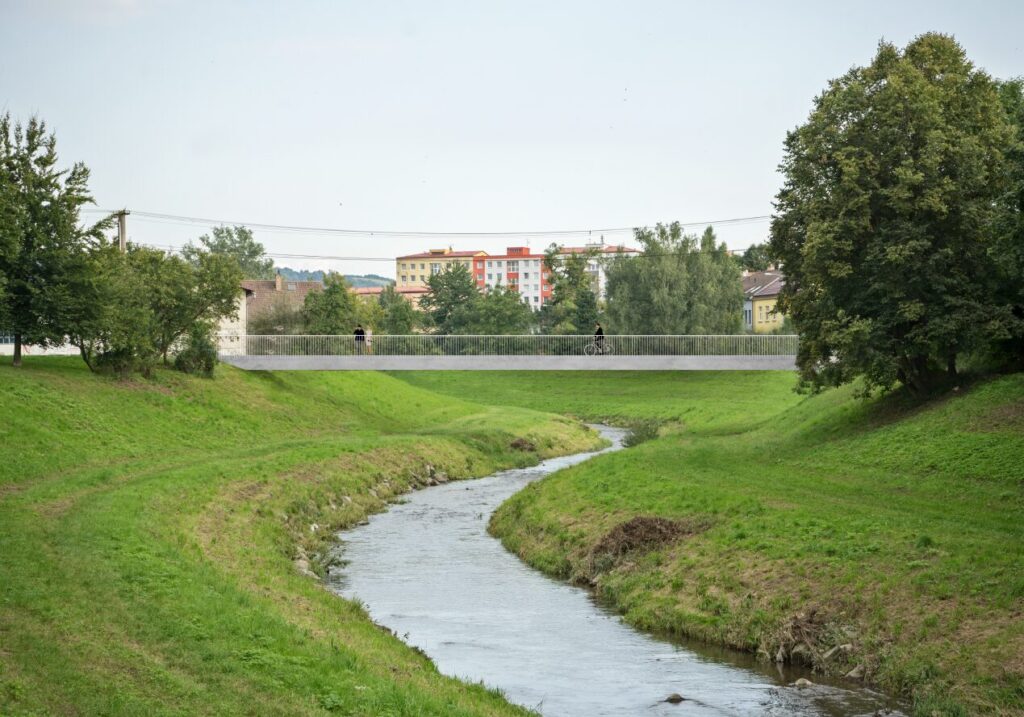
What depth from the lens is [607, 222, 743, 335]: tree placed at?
379ft

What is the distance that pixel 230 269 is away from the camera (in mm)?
68938

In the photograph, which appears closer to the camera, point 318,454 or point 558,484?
point 558,484

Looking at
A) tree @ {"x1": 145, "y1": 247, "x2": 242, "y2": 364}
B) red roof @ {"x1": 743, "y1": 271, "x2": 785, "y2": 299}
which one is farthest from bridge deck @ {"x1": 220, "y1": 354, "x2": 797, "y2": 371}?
red roof @ {"x1": 743, "y1": 271, "x2": 785, "y2": 299}

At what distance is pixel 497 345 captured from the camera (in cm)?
7625

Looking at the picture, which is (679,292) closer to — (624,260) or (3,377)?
(624,260)

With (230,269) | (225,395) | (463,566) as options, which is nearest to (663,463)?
(463,566)

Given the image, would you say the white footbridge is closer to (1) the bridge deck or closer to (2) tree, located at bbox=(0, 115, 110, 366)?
(1) the bridge deck

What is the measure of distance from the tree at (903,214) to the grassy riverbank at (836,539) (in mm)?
2673

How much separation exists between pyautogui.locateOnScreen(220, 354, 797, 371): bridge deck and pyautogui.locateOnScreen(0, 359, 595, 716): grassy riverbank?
3420mm

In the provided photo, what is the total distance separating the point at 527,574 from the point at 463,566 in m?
2.14

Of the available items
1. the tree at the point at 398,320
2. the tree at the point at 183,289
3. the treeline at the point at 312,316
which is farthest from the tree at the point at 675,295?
the tree at the point at 183,289

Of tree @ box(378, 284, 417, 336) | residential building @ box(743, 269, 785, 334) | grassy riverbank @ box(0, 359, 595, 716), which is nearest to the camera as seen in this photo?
grassy riverbank @ box(0, 359, 595, 716)

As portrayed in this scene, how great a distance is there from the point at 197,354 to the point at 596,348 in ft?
77.0

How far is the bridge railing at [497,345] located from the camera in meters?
71.0
